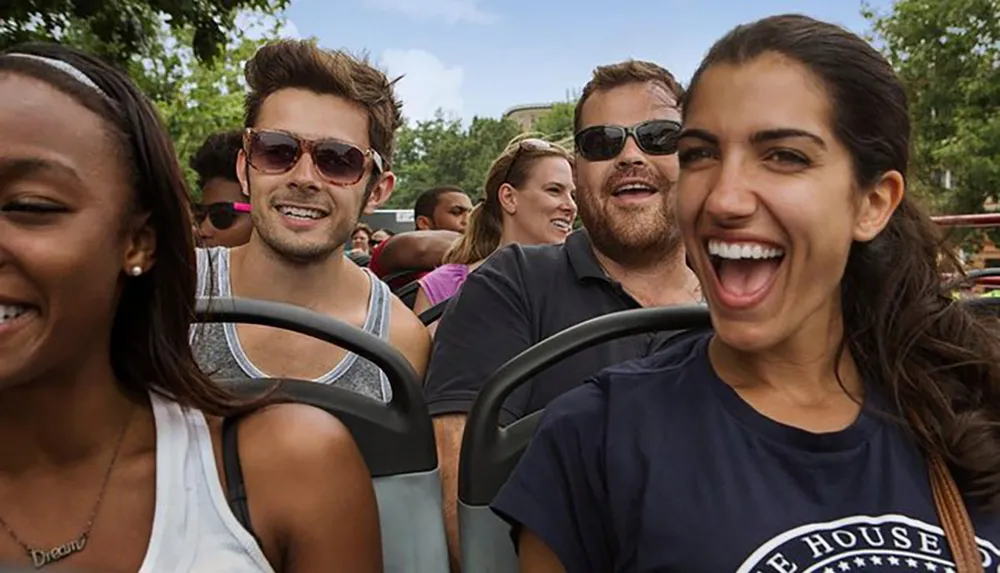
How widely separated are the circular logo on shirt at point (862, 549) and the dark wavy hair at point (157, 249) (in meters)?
0.82

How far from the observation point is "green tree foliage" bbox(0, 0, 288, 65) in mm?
4961

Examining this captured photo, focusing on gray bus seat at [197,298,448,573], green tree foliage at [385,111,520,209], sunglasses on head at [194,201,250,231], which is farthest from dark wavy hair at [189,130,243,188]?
green tree foliage at [385,111,520,209]

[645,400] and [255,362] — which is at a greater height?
[645,400]

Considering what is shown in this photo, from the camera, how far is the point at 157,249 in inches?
56.1

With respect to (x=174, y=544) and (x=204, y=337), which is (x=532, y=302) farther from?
(x=174, y=544)

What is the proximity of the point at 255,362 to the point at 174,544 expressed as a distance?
950 mm

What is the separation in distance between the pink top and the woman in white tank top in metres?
2.06

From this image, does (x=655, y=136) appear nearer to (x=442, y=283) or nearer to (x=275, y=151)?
(x=275, y=151)

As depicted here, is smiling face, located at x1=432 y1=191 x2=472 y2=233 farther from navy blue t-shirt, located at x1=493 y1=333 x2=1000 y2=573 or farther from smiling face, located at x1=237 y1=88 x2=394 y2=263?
navy blue t-shirt, located at x1=493 y1=333 x2=1000 y2=573

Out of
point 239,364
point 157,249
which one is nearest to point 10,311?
point 157,249

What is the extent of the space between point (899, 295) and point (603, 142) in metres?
0.99

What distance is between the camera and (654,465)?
1.37 m

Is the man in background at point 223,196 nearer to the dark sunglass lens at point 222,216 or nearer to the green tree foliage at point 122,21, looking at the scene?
the dark sunglass lens at point 222,216

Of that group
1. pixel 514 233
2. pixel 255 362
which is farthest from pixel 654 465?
pixel 514 233
